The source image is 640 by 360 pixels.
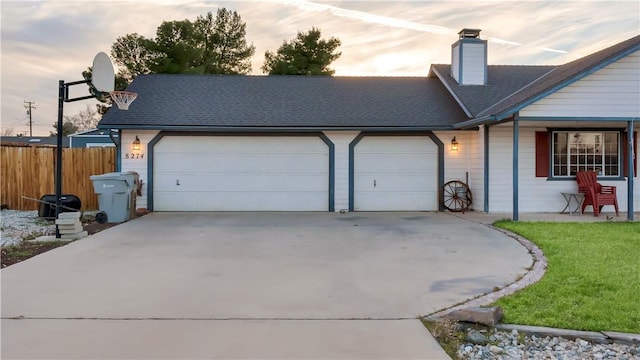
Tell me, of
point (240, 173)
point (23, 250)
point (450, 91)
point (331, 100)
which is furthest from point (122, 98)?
point (450, 91)

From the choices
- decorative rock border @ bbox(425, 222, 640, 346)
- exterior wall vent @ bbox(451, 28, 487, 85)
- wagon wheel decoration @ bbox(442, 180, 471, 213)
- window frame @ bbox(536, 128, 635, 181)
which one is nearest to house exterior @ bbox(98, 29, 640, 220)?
window frame @ bbox(536, 128, 635, 181)

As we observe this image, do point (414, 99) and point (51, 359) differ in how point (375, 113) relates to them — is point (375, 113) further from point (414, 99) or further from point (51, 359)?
point (51, 359)

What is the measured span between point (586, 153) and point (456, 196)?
3508 mm

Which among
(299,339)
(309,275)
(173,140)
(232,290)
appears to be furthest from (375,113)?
(299,339)

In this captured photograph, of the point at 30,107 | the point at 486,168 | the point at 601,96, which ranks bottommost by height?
the point at 486,168

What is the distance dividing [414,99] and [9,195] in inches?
478

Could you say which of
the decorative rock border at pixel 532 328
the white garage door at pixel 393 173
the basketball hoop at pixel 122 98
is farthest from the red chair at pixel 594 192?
the basketball hoop at pixel 122 98

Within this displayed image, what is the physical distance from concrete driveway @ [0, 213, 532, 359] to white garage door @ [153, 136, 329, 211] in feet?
12.6

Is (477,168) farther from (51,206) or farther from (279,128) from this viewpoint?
(51,206)

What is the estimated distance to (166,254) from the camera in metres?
6.66

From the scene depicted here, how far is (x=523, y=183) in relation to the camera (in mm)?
11867

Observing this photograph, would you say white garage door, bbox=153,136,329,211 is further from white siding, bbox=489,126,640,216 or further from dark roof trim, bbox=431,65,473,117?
white siding, bbox=489,126,640,216

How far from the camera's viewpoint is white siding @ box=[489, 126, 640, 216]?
11812mm

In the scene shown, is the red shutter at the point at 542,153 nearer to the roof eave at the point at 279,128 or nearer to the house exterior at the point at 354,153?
the house exterior at the point at 354,153
